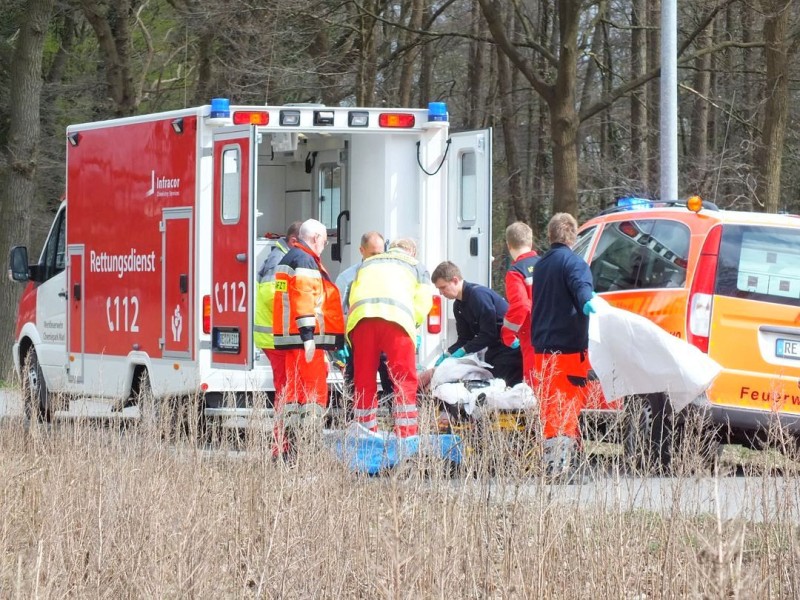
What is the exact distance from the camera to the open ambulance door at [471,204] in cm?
1058

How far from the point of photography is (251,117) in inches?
403

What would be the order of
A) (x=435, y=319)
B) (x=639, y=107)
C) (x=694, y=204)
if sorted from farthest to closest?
(x=639, y=107) < (x=435, y=319) < (x=694, y=204)

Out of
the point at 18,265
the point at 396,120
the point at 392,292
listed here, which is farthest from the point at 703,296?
the point at 18,265

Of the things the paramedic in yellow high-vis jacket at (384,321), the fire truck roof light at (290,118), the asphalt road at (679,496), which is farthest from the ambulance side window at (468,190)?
the asphalt road at (679,496)

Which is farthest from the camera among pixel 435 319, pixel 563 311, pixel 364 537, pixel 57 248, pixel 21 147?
pixel 21 147

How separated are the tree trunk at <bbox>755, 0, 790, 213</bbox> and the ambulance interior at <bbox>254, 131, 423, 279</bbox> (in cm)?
590

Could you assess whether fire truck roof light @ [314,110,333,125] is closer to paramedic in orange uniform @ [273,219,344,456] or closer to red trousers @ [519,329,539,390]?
paramedic in orange uniform @ [273,219,344,456]

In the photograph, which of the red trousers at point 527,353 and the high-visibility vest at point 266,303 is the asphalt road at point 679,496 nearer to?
the red trousers at point 527,353

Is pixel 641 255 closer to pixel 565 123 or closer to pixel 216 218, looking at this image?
pixel 216 218

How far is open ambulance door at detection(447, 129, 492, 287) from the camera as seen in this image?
10578mm

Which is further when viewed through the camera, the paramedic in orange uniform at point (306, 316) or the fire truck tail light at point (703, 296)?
the paramedic in orange uniform at point (306, 316)

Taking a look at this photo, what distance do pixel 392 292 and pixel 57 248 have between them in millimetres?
4934

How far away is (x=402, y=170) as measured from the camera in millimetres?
10883

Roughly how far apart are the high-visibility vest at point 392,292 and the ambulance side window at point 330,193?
2951 millimetres
